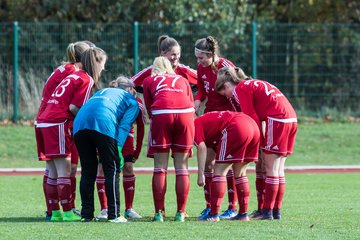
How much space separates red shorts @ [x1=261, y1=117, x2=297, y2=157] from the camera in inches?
437

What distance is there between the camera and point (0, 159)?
21328 millimetres

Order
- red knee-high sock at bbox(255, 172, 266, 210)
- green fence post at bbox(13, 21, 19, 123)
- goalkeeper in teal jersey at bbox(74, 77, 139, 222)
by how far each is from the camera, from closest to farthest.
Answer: goalkeeper in teal jersey at bbox(74, 77, 139, 222), red knee-high sock at bbox(255, 172, 266, 210), green fence post at bbox(13, 21, 19, 123)

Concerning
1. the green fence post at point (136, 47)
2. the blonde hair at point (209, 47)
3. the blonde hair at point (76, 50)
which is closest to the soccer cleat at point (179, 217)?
the blonde hair at point (209, 47)

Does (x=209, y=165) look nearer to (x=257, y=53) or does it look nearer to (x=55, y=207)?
(x=55, y=207)

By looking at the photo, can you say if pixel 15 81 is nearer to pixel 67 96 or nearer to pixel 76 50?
pixel 76 50

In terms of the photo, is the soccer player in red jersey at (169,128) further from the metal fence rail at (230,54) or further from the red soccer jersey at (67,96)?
the metal fence rail at (230,54)

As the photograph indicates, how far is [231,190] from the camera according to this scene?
11828 mm

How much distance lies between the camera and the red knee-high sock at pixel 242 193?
1110cm

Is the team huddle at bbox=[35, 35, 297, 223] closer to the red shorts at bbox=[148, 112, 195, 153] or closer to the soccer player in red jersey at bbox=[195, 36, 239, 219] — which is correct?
the red shorts at bbox=[148, 112, 195, 153]

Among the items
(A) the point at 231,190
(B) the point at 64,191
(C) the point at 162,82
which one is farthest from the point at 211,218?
(B) the point at 64,191

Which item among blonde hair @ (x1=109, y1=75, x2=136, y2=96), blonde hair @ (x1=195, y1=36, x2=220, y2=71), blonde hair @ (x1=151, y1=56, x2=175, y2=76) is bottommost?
blonde hair @ (x1=109, y1=75, x2=136, y2=96)

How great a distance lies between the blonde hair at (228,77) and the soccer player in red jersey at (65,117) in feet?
4.29

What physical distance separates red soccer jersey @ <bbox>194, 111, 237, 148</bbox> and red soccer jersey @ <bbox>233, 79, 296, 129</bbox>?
0.19 metres

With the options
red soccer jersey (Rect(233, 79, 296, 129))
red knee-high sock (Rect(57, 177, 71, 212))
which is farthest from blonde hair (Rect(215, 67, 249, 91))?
red knee-high sock (Rect(57, 177, 71, 212))
